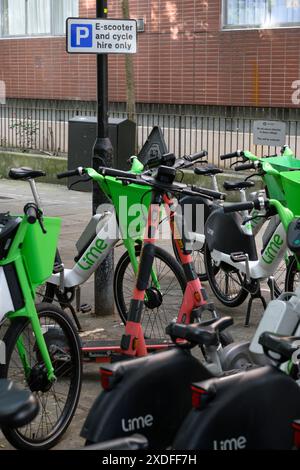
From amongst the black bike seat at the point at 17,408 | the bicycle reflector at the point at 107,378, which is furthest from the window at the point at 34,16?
the black bike seat at the point at 17,408

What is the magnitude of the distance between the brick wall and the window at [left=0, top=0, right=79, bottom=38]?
1.36ft

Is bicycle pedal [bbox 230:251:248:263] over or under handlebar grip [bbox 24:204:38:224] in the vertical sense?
under

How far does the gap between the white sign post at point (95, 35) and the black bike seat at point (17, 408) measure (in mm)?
4310

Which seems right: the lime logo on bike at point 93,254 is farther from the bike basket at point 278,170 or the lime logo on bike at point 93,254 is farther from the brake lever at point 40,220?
the brake lever at point 40,220

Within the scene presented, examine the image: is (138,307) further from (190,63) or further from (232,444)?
(190,63)

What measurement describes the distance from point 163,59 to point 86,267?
9.35 m

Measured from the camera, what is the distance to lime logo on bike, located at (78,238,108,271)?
245 inches

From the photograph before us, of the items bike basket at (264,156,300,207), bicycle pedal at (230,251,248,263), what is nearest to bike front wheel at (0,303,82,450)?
bicycle pedal at (230,251,248,263)

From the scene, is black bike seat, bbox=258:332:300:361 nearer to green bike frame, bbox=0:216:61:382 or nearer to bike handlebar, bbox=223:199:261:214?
bike handlebar, bbox=223:199:261:214

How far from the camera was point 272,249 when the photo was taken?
22.2ft

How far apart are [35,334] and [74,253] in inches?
195

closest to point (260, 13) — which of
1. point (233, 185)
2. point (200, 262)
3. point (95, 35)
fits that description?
point (200, 262)

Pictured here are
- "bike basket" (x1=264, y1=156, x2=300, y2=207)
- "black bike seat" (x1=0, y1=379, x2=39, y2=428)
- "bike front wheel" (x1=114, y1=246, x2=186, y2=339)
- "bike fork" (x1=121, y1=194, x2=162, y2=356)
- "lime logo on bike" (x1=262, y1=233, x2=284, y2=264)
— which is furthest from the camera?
"bike basket" (x1=264, y1=156, x2=300, y2=207)

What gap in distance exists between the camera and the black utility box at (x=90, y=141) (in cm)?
1354
